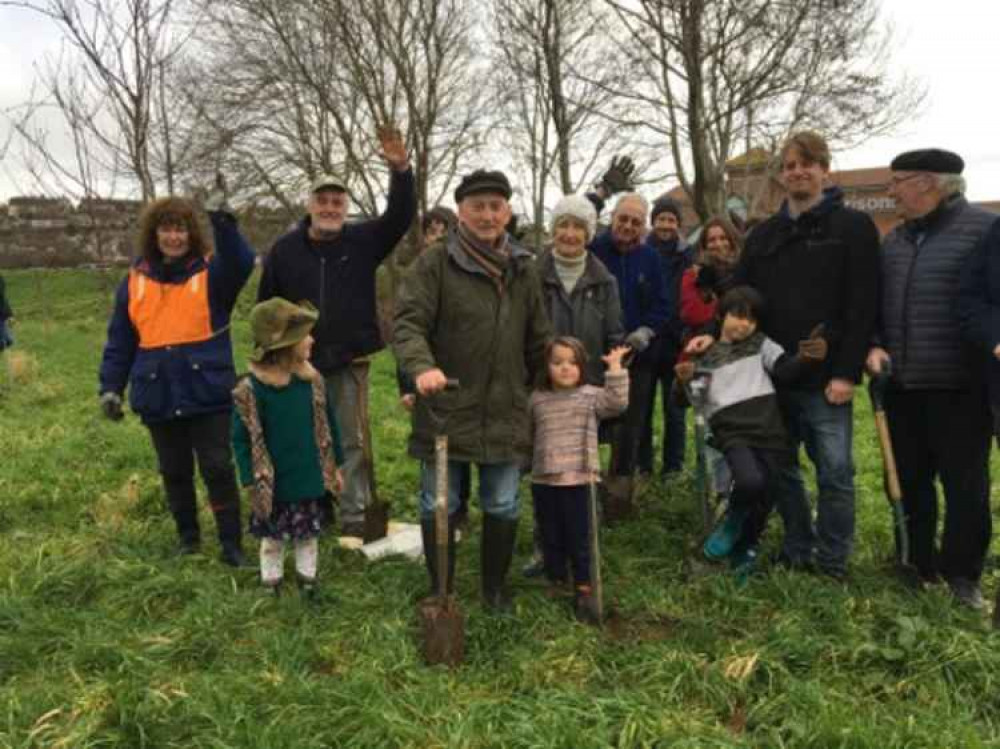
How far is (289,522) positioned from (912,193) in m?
3.21

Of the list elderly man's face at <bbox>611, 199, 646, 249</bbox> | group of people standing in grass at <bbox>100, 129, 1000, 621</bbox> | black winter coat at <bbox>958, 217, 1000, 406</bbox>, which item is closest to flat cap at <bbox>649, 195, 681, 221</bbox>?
elderly man's face at <bbox>611, 199, 646, 249</bbox>

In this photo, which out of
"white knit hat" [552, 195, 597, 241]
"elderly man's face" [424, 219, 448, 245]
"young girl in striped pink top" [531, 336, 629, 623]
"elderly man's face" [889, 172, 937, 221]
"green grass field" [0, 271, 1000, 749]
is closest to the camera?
"green grass field" [0, 271, 1000, 749]

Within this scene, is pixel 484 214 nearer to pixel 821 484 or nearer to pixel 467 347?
pixel 467 347

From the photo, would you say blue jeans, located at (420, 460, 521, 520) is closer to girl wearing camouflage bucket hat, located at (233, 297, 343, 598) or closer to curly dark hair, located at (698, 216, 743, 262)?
girl wearing camouflage bucket hat, located at (233, 297, 343, 598)

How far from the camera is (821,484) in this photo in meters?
3.92

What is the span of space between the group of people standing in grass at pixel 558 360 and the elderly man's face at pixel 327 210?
0.04 feet

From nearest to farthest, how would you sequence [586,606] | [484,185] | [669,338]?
1. [484,185]
2. [586,606]
3. [669,338]

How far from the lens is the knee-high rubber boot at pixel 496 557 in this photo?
3.72 m

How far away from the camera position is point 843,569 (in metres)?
4.00

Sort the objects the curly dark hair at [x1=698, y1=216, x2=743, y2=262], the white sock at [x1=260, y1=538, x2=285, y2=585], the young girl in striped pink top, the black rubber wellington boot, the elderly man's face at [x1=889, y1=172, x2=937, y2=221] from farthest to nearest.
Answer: the curly dark hair at [x1=698, y1=216, x2=743, y2=262], the black rubber wellington boot, the white sock at [x1=260, y1=538, x2=285, y2=585], the young girl in striped pink top, the elderly man's face at [x1=889, y1=172, x2=937, y2=221]

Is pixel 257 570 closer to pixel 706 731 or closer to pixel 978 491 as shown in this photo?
pixel 706 731

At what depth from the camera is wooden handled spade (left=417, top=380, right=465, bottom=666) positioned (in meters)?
3.32

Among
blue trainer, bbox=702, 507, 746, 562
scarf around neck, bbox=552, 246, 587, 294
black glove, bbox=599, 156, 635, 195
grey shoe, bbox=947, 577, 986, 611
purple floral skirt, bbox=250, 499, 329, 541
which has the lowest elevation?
grey shoe, bbox=947, 577, 986, 611

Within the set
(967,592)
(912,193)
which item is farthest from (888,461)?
(912,193)
